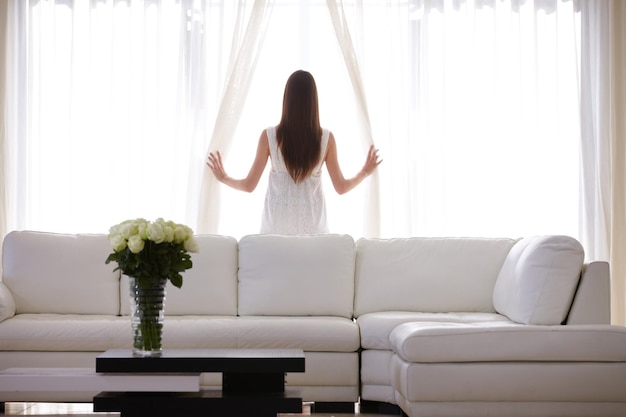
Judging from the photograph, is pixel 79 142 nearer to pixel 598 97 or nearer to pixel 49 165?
pixel 49 165

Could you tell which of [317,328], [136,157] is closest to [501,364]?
[317,328]

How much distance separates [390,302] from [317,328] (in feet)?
2.10

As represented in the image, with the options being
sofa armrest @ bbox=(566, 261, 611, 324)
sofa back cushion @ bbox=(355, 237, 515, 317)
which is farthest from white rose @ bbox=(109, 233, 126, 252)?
sofa armrest @ bbox=(566, 261, 611, 324)

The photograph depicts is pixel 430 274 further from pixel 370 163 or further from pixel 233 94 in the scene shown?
pixel 233 94

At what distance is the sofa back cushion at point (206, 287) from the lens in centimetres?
463

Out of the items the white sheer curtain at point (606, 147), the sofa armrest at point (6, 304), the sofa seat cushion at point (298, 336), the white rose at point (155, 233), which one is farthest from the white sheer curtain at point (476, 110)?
the white rose at point (155, 233)

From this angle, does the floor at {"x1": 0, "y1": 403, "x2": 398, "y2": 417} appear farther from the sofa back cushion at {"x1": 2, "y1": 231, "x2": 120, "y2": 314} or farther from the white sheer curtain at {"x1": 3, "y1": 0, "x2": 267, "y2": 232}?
the white sheer curtain at {"x1": 3, "y1": 0, "x2": 267, "y2": 232}

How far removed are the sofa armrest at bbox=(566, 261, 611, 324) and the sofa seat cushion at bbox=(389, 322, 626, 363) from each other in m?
0.29

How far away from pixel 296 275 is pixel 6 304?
1460 millimetres

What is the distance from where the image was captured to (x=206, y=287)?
15.4ft

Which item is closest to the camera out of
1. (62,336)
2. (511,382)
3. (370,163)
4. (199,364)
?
(199,364)

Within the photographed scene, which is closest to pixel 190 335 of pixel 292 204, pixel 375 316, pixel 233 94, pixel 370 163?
pixel 375 316

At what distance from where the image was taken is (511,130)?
6070 mm

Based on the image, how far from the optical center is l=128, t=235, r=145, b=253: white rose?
3.17 meters
